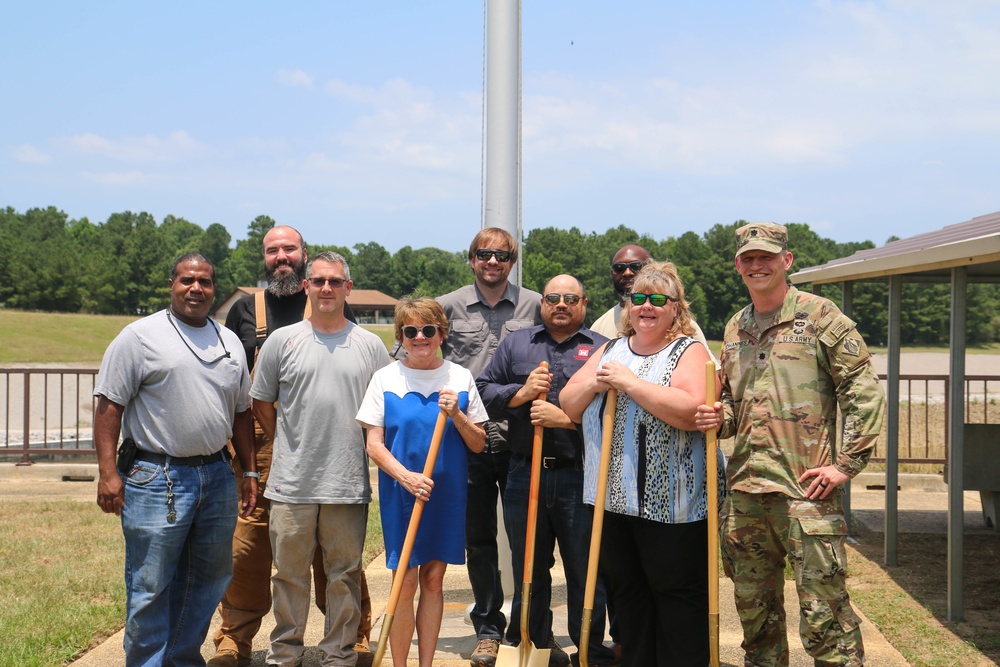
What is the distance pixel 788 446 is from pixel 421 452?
1679 mm

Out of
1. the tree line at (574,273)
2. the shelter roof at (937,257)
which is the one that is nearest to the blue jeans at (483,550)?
the shelter roof at (937,257)

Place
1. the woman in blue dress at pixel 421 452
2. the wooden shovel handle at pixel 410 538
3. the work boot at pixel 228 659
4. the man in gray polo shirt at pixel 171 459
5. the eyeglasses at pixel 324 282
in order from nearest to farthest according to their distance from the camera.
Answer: the man in gray polo shirt at pixel 171 459 < the wooden shovel handle at pixel 410 538 < the woman in blue dress at pixel 421 452 < the eyeglasses at pixel 324 282 < the work boot at pixel 228 659

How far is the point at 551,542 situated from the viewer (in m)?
4.51

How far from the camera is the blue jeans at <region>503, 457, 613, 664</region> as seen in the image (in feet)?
14.2

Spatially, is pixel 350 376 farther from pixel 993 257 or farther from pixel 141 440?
pixel 993 257

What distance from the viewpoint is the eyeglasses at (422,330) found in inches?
163

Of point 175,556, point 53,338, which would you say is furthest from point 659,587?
point 53,338

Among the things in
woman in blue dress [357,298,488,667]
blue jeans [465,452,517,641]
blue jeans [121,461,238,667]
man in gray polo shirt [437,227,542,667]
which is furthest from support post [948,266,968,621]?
blue jeans [121,461,238,667]

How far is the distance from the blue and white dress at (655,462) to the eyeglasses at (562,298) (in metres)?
0.62

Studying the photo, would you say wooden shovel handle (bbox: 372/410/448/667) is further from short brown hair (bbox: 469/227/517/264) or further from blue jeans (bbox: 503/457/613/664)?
short brown hair (bbox: 469/227/517/264)

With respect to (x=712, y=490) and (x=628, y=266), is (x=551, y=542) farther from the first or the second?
(x=628, y=266)

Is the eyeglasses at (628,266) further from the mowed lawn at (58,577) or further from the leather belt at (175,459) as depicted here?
the mowed lawn at (58,577)

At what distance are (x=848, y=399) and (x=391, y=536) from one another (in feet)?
7.16

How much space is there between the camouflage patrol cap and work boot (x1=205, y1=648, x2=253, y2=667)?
3.39m
